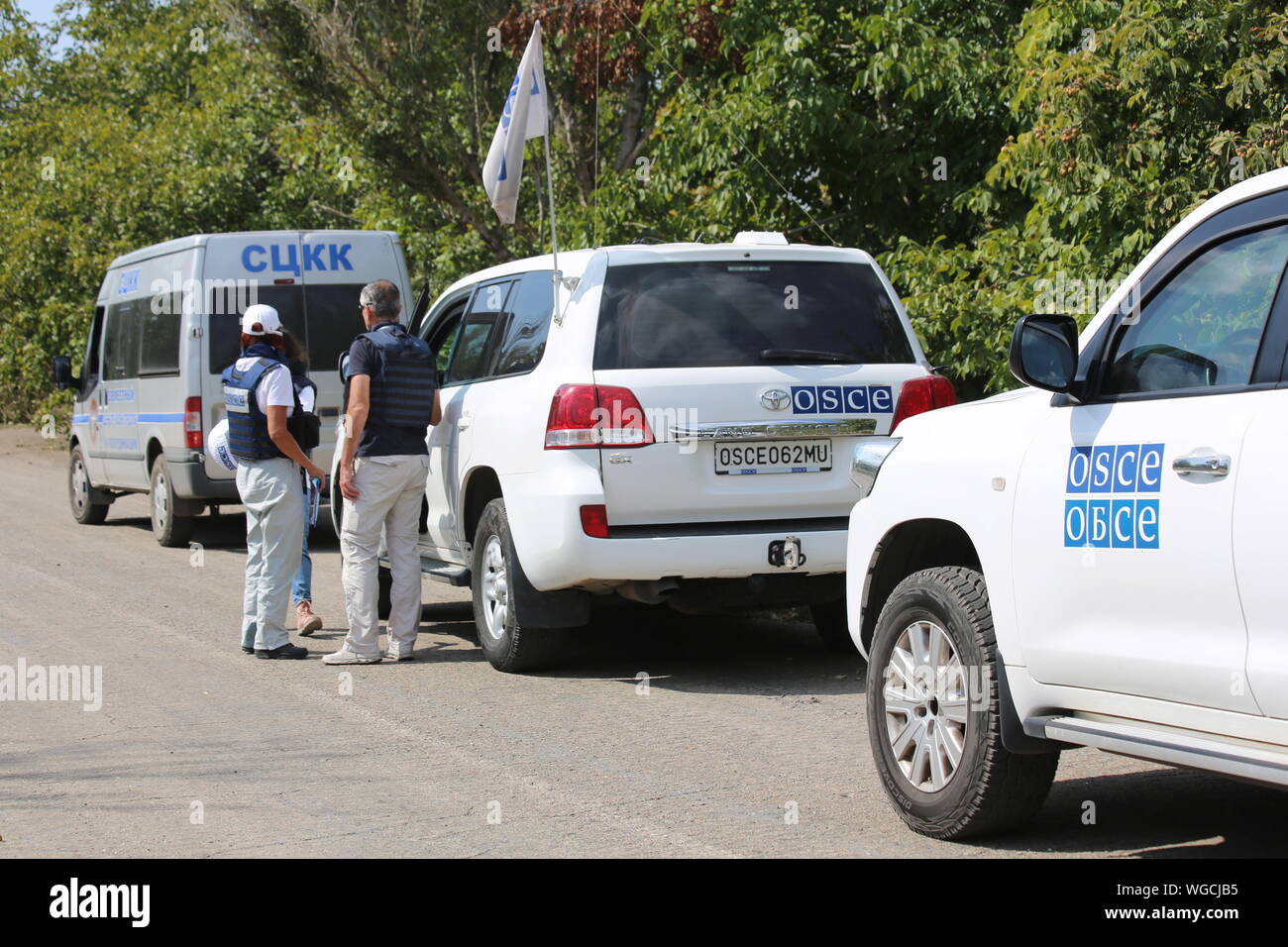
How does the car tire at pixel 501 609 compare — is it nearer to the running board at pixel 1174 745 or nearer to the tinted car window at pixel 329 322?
the running board at pixel 1174 745

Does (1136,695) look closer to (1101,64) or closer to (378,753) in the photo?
(378,753)

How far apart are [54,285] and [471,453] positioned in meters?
22.2

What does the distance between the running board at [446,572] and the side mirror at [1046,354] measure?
4671 mm

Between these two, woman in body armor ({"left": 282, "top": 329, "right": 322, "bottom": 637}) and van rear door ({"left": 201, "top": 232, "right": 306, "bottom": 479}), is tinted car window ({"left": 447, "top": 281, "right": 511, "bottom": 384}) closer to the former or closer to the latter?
woman in body armor ({"left": 282, "top": 329, "right": 322, "bottom": 637})

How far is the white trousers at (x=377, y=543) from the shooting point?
861 centimetres

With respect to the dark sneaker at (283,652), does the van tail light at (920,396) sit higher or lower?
higher

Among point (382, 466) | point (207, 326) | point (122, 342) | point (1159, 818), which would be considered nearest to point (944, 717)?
point (1159, 818)

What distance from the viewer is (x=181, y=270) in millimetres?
14219

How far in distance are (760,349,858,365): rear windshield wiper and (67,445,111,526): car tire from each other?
10900mm

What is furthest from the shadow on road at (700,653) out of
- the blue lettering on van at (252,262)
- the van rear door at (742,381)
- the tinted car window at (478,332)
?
the blue lettering on van at (252,262)

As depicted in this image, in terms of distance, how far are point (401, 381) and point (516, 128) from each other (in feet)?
5.75

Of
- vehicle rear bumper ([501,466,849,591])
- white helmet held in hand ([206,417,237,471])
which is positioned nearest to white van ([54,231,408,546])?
white helmet held in hand ([206,417,237,471])

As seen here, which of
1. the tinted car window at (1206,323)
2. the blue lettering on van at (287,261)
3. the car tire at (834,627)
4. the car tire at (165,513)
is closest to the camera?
the tinted car window at (1206,323)

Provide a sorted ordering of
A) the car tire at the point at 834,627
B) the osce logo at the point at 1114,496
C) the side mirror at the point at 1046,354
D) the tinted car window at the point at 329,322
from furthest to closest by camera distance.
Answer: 1. the tinted car window at the point at 329,322
2. the car tire at the point at 834,627
3. the side mirror at the point at 1046,354
4. the osce logo at the point at 1114,496
